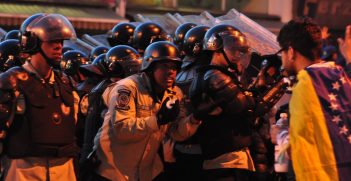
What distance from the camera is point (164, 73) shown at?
19.6 feet

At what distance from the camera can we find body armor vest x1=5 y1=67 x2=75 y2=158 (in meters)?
5.39

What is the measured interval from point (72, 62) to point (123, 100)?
3.42m

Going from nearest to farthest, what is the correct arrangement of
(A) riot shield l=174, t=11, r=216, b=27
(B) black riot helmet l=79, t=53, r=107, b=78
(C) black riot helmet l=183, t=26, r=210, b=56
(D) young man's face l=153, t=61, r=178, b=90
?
(D) young man's face l=153, t=61, r=178, b=90, (C) black riot helmet l=183, t=26, r=210, b=56, (B) black riot helmet l=79, t=53, r=107, b=78, (A) riot shield l=174, t=11, r=216, b=27

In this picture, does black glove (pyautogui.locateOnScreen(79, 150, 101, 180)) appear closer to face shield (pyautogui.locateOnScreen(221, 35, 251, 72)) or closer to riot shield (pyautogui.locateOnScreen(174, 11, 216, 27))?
face shield (pyautogui.locateOnScreen(221, 35, 251, 72))

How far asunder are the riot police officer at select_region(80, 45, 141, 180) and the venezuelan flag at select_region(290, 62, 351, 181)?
239cm

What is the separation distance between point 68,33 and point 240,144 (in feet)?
5.56

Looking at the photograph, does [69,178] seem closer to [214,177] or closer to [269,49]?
[214,177]

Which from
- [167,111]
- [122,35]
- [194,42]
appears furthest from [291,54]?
[122,35]

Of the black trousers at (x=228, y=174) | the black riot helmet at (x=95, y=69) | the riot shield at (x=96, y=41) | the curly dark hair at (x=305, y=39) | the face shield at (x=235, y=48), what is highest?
the curly dark hair at (x=305, y=39)

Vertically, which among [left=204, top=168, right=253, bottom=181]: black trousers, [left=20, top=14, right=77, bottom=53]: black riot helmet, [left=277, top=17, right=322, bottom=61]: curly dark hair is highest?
[left=277, top=17, right=322, bottom=61]: curly dark hair

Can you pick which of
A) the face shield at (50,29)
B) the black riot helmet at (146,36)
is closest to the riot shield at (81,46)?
the black riot helmet at (146,36)

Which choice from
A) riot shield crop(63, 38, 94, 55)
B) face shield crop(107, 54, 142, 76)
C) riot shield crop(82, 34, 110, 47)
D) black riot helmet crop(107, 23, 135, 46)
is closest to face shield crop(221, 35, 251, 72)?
face shield crop(107, 54, 142, 76)

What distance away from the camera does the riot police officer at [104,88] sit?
21.7 feet

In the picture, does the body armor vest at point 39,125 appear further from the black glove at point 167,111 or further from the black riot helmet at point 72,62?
the black riot helmet at point 72,62
